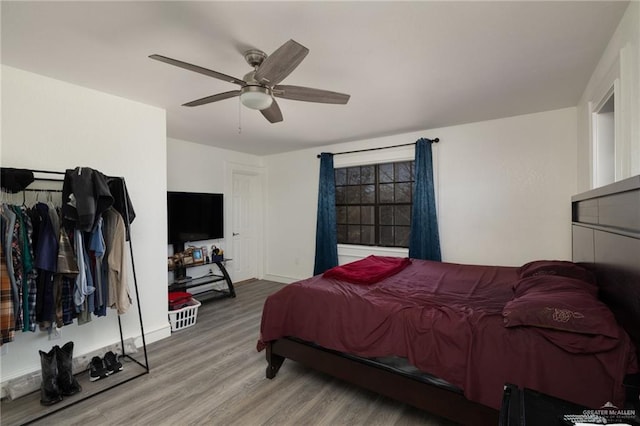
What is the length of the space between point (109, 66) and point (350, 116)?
227 cm

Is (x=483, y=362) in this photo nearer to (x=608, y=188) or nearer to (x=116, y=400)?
(x=608, y=188)

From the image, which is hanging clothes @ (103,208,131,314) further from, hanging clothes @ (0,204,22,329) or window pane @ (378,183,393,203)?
window pane @ (378,183,393,203)

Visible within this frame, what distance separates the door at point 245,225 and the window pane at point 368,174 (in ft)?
6.99

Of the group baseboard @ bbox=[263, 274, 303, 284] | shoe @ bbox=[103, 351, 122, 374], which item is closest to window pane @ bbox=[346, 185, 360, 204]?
baseboard @ bbox=[263, 274, 303, 284]

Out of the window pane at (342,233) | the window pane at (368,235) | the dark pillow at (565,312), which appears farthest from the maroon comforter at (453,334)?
A: the window pane at (342,233)

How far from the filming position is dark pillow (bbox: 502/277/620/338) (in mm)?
1305

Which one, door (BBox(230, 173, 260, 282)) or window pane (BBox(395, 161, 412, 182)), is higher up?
window pane (BBox(395, 161, 412, 182))

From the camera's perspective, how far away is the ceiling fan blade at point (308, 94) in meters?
1.90

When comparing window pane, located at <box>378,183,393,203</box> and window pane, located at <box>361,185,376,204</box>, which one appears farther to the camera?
window pane, located at <box>361,185,376,204</box>

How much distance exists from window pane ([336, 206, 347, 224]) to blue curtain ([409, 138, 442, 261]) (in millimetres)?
1248

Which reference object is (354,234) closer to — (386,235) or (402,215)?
(386,235)

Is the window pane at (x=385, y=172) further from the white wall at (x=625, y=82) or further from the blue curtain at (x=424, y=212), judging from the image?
the white wall at (x=625, y=82)

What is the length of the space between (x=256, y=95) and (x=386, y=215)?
309 cm

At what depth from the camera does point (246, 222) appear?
5402mm
